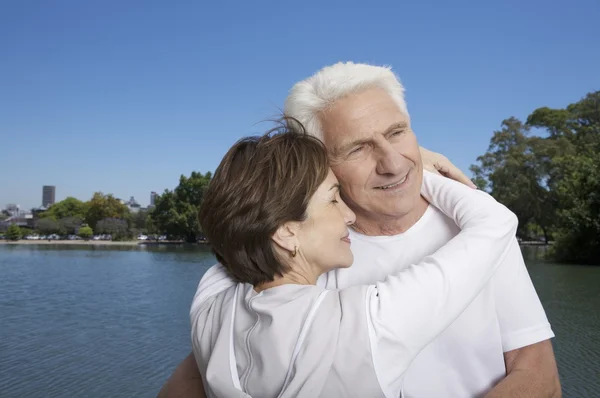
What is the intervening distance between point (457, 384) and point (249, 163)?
862 mm

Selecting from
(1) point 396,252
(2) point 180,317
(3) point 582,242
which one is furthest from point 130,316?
(3) point 582,242

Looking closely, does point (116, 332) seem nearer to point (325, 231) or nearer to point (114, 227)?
point (325, 231)

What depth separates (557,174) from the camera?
107 ft

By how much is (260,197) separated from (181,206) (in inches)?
2196

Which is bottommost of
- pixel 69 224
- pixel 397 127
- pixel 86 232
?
pixel 397 127

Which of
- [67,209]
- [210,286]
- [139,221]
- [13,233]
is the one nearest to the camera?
[210,286]

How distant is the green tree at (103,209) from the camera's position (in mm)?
70812

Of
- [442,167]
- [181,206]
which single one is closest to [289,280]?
[442,167]

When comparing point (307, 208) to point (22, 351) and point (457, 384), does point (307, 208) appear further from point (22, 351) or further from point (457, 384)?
point (22, 351)

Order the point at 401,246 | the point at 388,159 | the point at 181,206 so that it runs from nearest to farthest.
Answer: the point at 388,159 < the point at 401,246 < the point at 181,206

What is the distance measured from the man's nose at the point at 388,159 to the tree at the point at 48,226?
254 feet

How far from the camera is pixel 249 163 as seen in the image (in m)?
1.37

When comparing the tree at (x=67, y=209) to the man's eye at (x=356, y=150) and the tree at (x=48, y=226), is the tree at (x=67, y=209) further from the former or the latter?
the man's eye at (x=356, y=150)

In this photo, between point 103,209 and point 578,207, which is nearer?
point 578,207
